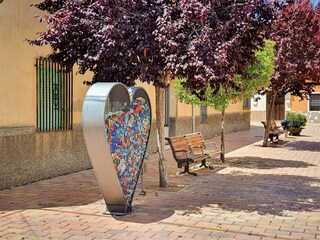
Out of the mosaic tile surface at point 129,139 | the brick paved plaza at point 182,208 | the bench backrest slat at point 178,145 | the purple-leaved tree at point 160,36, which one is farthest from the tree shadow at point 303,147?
the mosaic tile surface at point 129,139

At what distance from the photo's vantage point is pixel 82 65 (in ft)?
24.0

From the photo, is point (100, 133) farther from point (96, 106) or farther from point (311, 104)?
point (311, 104)

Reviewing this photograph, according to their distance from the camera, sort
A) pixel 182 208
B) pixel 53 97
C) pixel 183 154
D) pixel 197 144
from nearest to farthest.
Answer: pixel 182 208 → pixel 53 97 → pixel 183 154 → pixel 197 144

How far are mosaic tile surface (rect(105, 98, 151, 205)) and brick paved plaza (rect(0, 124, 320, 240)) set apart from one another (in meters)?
0.54

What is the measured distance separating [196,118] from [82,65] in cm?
1066

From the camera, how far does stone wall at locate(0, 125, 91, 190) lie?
820cm

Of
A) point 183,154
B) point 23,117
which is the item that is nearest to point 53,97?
point 23,117

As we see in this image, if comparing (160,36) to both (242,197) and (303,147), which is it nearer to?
(242,197)

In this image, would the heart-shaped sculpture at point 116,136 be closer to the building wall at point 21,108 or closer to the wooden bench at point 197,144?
the building wall at point 21,108

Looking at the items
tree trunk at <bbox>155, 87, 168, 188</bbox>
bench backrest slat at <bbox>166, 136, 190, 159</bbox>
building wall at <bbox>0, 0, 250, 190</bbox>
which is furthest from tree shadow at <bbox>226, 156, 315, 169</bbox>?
building wall at <bbox>0, 0, 250, 190</bbox>

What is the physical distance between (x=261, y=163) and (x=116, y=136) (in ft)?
22.5

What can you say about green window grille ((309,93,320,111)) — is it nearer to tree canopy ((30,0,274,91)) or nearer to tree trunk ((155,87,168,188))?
tree trunk ((155,87,168,188))

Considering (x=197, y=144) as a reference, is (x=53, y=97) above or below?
above

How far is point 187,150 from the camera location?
9.86 metres
